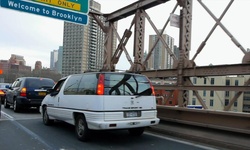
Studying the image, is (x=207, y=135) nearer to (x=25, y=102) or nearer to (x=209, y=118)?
(x=209, y=118)

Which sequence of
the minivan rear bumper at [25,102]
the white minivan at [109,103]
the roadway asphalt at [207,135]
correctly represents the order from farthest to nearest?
the minivan rear bumper at [25,102]
the white minivan at [109,103]
the roadway asphalt at [207,135]

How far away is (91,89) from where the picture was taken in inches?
249

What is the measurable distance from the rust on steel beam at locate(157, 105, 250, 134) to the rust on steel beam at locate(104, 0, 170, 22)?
3.93 metres

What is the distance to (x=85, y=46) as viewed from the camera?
51.7 ft

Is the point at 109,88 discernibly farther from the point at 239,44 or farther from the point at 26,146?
the point at 239,44

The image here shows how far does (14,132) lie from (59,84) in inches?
79.3

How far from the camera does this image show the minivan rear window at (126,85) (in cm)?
622

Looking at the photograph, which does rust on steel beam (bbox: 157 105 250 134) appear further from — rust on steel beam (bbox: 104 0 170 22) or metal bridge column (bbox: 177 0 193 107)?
rust on steel beam (bbox: 104 0 170 22)

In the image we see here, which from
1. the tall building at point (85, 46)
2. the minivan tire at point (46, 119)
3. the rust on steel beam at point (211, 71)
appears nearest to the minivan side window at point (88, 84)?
the minivan tire at point (46, 119)

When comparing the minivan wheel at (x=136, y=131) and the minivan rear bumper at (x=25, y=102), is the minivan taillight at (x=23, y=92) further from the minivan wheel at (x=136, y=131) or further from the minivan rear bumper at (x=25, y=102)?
the minivan wheel at (x=136, y=131)

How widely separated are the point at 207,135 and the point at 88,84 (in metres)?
3.34

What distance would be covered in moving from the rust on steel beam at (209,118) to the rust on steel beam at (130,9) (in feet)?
12.9

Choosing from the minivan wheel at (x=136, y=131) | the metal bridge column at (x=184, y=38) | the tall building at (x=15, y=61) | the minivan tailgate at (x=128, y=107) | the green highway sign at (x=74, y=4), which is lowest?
the minivan wheel at (x=136, y=131)

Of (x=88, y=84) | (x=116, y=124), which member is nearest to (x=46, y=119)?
(x=88, y=84)
